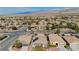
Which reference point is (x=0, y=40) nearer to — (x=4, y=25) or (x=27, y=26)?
Result: (x=4, y=25)

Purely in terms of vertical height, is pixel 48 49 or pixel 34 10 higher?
pixel 34 10

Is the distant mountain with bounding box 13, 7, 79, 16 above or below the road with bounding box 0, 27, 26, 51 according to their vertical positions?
above

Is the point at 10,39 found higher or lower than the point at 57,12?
lower

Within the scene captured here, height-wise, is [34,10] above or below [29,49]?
above

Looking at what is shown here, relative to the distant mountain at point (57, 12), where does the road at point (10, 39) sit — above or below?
below
